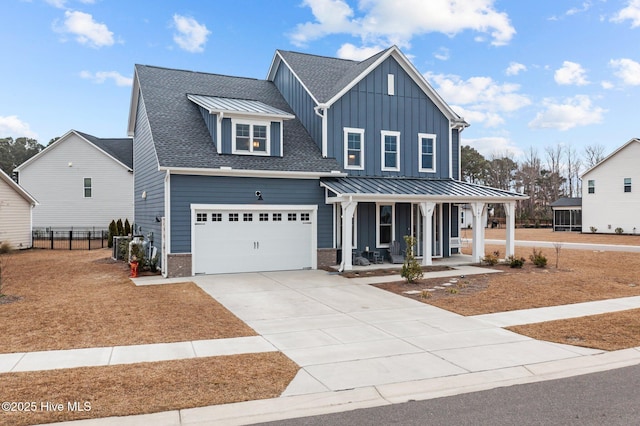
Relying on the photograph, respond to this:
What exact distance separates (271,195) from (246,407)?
40.8ft

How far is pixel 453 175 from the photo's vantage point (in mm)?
22312

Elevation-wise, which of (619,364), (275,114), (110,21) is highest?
(110,21)

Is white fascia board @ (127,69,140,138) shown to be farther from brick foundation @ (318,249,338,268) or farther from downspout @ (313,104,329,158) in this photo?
brick foundation @ (318,249,338,268)

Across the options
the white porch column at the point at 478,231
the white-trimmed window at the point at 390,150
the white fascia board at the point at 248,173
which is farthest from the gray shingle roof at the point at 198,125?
the white porch column at the point at 478,231

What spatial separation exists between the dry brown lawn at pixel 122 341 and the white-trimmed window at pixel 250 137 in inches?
231

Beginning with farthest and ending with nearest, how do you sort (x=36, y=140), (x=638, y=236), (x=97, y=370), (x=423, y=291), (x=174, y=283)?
(x=36, y=140), (x=638, y=236), (x=174, y=283), (x=423, y=291), (x=97, y=370)

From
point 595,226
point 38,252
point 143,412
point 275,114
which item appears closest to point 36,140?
point 38,252

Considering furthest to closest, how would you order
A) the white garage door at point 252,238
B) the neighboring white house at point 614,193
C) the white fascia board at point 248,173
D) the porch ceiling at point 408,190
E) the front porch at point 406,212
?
the neighboring white house at point 614,193
the front porch at point 406,212
the porch ceiling at point 408,190
the white garage door at point 252,238
the white fascia board at point 248,173

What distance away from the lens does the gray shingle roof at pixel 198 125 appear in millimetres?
16875

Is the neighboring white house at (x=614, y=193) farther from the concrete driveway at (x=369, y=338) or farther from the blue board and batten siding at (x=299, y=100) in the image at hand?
the concrete driveway at (x=369, y=338)

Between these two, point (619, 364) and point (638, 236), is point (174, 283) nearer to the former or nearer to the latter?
point (619, 364)

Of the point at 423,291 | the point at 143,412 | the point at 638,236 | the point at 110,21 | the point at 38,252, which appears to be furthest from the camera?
the point at 638,236

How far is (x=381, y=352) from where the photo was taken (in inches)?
306

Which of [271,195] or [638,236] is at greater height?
[271,195]
